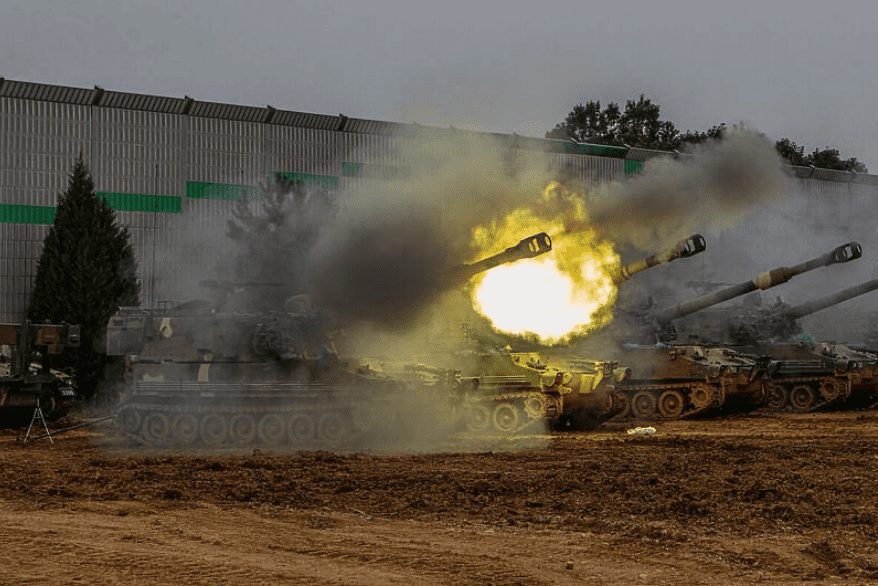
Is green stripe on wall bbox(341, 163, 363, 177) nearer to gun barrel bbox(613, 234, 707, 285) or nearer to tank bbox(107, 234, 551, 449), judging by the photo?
gun barrel bbox(613, 234, 707, 285)

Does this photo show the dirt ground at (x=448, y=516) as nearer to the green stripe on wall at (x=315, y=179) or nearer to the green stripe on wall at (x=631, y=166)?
the green stripe on wall at (x=315, y=179)

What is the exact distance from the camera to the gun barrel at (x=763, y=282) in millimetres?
25047

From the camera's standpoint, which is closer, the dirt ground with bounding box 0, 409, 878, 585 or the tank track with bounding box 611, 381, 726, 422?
the dirt ground with bounding box 0, 409, 878, 585

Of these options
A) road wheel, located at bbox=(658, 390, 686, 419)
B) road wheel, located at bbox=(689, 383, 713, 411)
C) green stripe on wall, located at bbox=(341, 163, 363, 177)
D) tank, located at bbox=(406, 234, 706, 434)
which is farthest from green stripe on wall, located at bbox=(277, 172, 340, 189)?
tank, located at bbox=(406, 234, 706, 434)

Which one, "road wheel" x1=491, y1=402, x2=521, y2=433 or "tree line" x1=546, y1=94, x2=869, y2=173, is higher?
A: "tree line" x1=546, y1=94, x2=869, y2=173

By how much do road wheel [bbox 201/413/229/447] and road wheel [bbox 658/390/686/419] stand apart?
11397 millimetres

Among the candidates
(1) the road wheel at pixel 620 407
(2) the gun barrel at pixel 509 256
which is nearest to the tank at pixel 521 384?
(1) the road wheel at pixel 620 407

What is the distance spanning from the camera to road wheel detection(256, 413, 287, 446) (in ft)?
63.0

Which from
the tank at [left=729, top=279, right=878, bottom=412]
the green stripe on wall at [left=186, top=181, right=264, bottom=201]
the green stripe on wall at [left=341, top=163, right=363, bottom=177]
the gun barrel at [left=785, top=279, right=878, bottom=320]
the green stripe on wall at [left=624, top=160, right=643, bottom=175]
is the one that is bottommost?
the tank at [left=729, top=279, right=878, bottom=412]

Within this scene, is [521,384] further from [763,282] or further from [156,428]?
[763,282]

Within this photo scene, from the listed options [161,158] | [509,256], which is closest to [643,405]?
[509,256]

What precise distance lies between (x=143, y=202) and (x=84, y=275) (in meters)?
4.32

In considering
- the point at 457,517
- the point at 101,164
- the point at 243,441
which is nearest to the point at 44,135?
the point at 101,164

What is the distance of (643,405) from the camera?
26.5 meters
